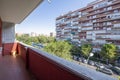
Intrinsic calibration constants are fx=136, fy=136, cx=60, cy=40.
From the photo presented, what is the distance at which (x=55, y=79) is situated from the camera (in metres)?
2.21

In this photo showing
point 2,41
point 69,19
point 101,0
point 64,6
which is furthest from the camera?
point 64,6

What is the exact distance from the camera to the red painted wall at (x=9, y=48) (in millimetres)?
7551

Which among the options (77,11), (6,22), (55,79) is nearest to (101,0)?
(77,11)

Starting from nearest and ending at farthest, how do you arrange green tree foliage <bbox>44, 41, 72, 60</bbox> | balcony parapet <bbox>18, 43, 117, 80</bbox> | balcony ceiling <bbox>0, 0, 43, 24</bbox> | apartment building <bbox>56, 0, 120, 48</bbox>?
balcony parapet <bbox>18, 43, 117, 80</bbox>
balcony ceiling <bbox>0, 0, 43, 24</bbox>
apartment building <bbox>56, 0, 120, 48</bbox>
green tree foliage <bbox>44, 41, 72, 60</bbox>

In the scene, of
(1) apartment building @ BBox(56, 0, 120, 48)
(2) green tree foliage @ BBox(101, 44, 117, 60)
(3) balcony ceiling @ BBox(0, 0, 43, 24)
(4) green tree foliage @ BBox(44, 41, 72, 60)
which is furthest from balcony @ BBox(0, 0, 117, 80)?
(4) green tree foliage @ BBox(44, 41, 72, 60)

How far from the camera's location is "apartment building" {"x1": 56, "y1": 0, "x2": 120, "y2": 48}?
721 centimetres

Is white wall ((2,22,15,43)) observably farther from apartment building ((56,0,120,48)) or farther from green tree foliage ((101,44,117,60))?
green tree foliage ((101,44,117,60))

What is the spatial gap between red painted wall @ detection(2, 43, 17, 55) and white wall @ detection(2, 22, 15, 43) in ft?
0.82

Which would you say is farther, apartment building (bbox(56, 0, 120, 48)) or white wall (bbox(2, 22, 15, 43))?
white wall (bbox(2, 22, 15, 43))

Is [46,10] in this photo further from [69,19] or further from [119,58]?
[119,58]

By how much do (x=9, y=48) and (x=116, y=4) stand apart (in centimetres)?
657

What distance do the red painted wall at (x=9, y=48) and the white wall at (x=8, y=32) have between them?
0.82 ft

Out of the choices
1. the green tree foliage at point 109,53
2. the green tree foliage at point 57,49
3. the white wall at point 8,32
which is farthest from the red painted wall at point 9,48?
the green tree foliage at point 57,49

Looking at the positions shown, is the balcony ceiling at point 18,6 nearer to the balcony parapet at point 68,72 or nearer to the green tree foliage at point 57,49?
the balcony parapet at point 68,72
